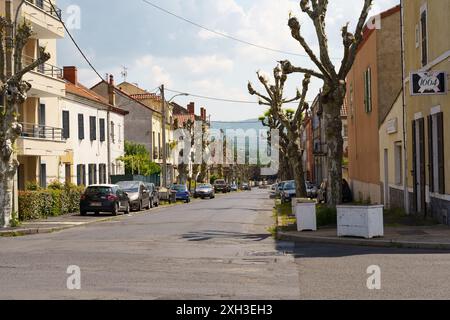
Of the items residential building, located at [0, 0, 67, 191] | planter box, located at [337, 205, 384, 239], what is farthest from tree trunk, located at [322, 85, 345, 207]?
residential building, located at [0, 0, 67, 191]

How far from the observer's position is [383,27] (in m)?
28.0

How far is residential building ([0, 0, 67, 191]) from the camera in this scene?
32562mm

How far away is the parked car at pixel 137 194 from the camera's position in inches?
1442

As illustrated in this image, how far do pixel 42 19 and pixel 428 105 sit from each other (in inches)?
804

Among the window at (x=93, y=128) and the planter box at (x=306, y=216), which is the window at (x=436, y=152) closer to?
the planter box at (x=306, y=216)

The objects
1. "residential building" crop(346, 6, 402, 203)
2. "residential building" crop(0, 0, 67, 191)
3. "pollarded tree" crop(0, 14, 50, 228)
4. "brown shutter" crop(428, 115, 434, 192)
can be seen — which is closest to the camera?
"brown shutter" crop(428, 115, 434, 192)

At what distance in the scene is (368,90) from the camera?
101 ft

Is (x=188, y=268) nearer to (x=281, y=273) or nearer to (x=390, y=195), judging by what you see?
(x=281, y=273)

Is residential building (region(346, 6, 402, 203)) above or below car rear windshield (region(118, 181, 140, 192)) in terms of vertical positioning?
above

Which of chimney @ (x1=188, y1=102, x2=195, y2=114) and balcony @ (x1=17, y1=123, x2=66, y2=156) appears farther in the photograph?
chimney @ (x1=188, y1=102, x2=195, y2=114)

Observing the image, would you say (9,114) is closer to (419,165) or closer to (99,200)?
(99,200)

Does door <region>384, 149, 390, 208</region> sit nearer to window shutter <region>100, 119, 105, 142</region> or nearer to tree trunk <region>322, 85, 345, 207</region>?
tree trunk <region>322, 85, 345, 207</region>

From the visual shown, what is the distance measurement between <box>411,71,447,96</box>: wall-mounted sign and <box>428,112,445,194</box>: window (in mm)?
931

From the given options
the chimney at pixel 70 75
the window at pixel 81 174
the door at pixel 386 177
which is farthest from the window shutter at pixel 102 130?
the door at pixel 386 177
